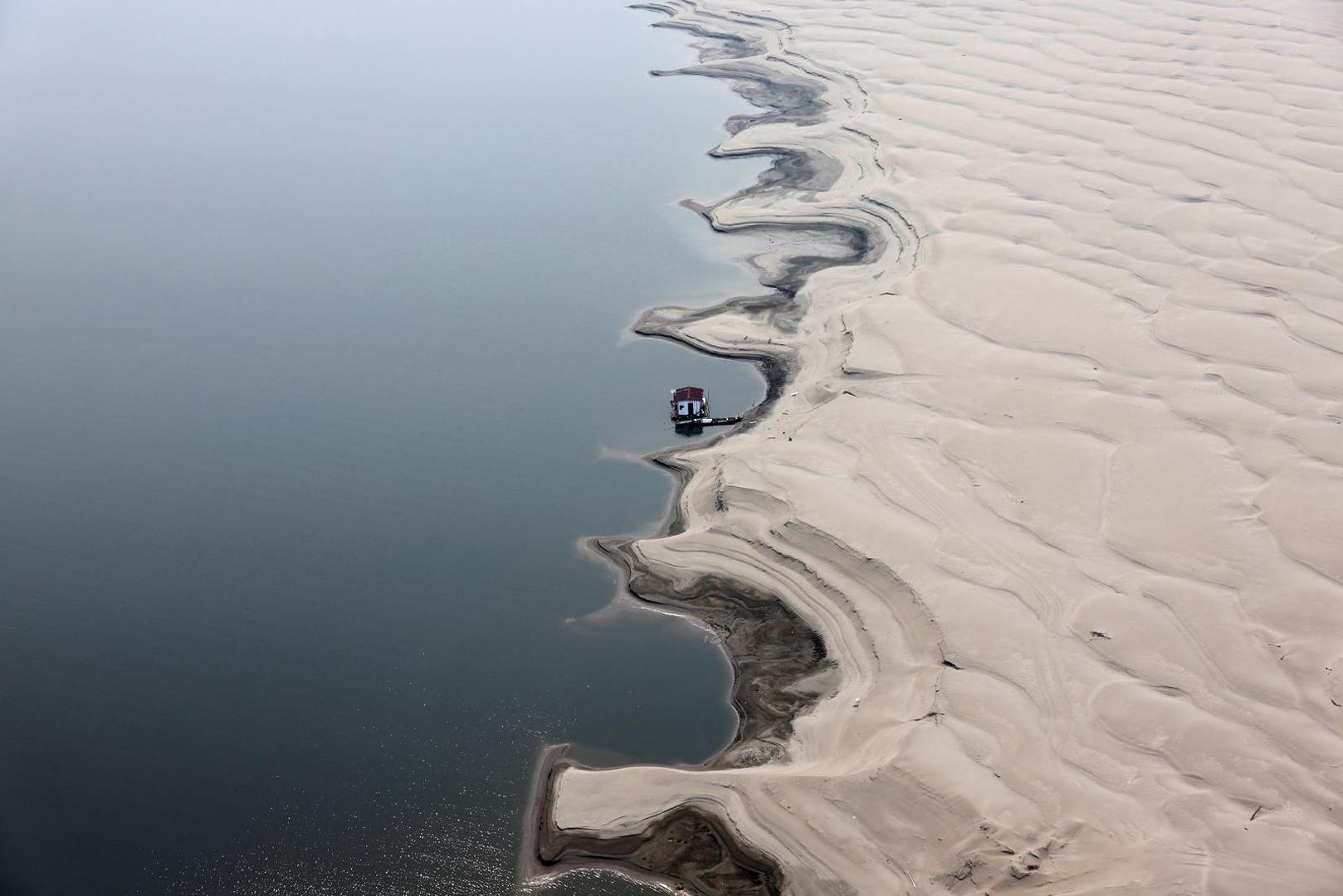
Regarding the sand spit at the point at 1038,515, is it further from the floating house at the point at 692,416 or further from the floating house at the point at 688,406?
the floating house at the point at 688,406

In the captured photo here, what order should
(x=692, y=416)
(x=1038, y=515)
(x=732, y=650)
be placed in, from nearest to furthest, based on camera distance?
(x=732, y=650) < (x=1038, y=515) < (x=692, y=416)

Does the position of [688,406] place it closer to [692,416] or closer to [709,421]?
[692,416]

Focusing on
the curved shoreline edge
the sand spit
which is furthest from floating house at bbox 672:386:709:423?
the sand spit

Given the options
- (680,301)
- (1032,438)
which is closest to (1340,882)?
(1032,438)

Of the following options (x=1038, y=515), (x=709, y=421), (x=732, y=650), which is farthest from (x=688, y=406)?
(x=1038, y=515)

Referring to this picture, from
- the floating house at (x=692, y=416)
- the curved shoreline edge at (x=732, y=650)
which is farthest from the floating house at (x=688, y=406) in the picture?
the curved shoreline edge at (x=732, y=650)

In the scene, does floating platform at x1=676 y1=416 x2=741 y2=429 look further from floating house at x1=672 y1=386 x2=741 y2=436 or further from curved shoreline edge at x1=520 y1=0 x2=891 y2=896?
curved shoreline edge at x1=520 y1=0 x2=891 y2=896
